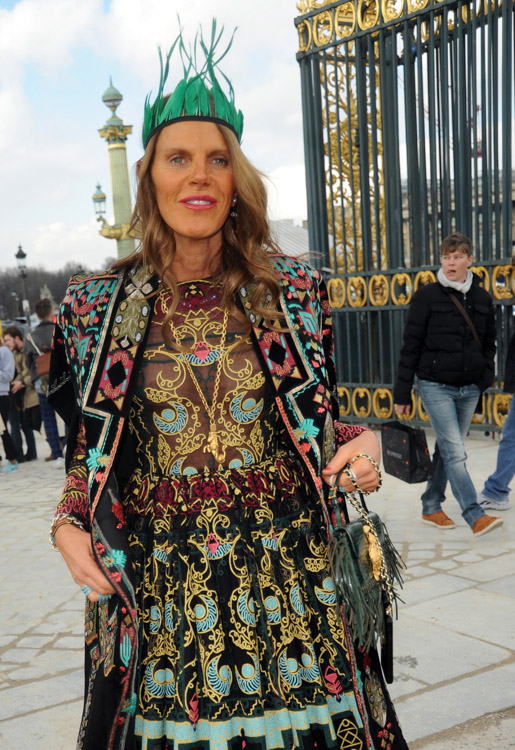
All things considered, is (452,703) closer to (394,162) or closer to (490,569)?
(490,569)

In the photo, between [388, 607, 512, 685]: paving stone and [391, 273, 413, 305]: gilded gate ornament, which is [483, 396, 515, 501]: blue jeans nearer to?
[388, 607, 512, 685]: paving stone

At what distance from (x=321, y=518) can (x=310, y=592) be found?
0.57 ft

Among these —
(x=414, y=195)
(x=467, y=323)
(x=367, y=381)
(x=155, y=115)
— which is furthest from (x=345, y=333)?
(x=155, y=115)

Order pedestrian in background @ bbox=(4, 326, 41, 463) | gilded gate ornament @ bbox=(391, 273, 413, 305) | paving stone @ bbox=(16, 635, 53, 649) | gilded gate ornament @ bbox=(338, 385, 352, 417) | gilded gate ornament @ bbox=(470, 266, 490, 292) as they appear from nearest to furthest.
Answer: paving stone @ bbox=(16, 635, 53, 649), gilded gate ornament @ bbox=(470, 266, 490, 292), gilded gate ornament @ bbox=(391, 273, 413, 305), gilded gate ornament @ bbox=(338, 385, 352, 417), pedestrian in background @ bbox=(4, 326, 41, 463)

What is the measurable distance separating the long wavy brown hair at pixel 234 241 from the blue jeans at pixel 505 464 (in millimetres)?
4115

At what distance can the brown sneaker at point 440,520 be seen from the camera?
558 centimetres

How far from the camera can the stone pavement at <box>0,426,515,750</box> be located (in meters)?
3.06

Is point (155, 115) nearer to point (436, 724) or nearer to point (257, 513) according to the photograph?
point (257, 513)

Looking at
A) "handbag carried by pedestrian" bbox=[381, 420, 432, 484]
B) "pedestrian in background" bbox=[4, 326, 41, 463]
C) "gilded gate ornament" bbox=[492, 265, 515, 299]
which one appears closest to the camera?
"handbag carried by pedestrian" bbox=[381, 420, 432, 484]

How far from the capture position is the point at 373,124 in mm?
8391

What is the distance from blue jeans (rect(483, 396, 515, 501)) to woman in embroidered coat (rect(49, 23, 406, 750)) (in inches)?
161

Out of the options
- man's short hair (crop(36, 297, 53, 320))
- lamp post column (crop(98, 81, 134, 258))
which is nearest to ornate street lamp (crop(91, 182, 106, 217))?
lamp post column (crop(98, 81, 134, 258))

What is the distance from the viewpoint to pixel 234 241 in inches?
83.5

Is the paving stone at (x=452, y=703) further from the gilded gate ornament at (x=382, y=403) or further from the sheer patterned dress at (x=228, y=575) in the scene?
the gilded gate ornament at (x=382, y=403)
